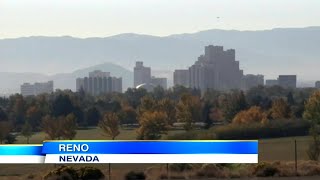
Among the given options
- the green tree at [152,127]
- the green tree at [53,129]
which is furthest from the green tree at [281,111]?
the green tree at [53,129]

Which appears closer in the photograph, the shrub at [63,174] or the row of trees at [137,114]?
the shrub at [63,174]

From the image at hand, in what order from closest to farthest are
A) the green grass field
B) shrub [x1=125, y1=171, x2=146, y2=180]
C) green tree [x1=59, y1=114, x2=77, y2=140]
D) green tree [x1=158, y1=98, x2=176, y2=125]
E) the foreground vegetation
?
the foreground vegetation
shrub [x1=125, y1=171, x2=146, y2=180]
the green grass field
green tree [x1=59, y1=114, x2=77, y2=140]
green tree [x1=158, y1=98, x2=176, y2=125]

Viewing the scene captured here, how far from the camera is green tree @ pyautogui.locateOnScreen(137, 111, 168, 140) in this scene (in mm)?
91344

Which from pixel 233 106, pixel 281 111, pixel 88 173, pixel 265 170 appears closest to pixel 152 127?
pixel 281 111

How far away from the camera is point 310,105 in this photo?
7194 cm

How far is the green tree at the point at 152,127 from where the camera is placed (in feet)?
300

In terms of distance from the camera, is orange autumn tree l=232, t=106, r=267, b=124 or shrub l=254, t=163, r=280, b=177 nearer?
shrub l=254, t=163, r=280, b=177

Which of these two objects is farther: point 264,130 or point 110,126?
point 110,126

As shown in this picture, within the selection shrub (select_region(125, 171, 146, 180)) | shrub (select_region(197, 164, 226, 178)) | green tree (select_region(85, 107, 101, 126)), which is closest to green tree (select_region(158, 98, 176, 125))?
green tree (select_region(85, 107, 101, 126))

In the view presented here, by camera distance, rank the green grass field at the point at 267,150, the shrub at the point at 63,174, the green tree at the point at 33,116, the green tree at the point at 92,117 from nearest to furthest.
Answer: the shrub at the point at 63,174 → the green grass field at the point at 267,150 → the green tree at the point at 33,116 → the green tree at the point at 92,117

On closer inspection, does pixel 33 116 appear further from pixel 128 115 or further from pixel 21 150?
pixel 21 150

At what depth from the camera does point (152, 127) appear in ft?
302

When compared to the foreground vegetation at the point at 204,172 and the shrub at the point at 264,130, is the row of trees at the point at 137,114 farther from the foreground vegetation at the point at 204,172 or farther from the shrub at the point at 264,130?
the foreground vegetation at the point at 204,172

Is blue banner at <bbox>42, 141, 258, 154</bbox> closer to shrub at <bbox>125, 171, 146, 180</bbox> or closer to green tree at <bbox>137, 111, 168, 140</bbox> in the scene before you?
shrub at <bbox>125, 171, 146, 180</bbox>
